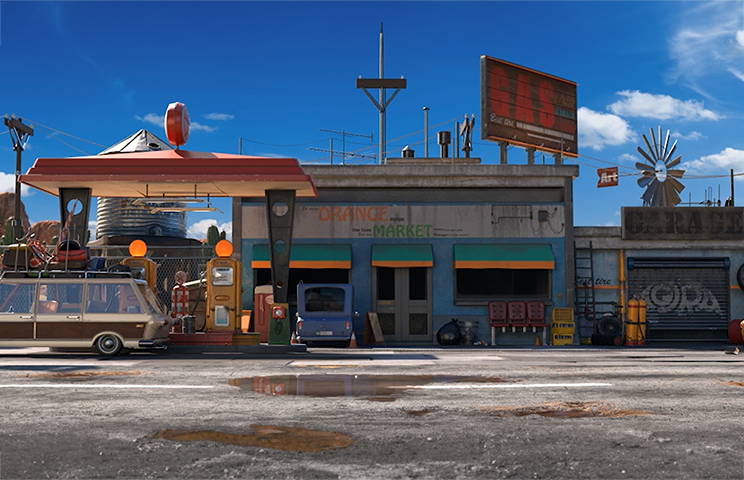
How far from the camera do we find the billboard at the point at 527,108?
82.9 ft

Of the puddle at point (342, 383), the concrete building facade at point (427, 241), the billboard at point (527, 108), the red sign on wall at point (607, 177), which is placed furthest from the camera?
the red sign on wall at point (607, 177)

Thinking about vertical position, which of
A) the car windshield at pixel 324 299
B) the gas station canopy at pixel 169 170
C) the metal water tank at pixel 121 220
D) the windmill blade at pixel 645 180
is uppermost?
the windmill blade at pixel 645 180

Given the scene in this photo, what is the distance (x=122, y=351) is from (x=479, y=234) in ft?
41.8

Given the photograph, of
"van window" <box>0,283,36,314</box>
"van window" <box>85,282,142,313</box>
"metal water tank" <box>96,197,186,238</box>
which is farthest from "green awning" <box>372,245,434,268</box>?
"metal water tank" <box>96,197,186,238</box>

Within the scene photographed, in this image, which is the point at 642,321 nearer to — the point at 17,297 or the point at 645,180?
the point at 645,180

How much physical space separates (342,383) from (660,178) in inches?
950

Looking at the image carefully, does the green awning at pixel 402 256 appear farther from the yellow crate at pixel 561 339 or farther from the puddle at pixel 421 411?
the puddle at pixel 421 411

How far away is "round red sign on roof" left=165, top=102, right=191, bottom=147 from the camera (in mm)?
17047

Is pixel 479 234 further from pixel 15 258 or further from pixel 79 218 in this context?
pixel 15 258

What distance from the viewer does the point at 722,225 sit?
24.0 metres

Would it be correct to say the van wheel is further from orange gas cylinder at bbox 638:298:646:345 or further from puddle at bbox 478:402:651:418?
orange gas cylinder at bbox 638:298:646:345

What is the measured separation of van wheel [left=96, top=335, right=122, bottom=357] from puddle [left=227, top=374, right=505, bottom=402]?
5426 mm

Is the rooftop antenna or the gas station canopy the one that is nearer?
the gas station canopy

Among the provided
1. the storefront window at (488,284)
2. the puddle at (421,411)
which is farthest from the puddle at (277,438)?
the storefront window at (488,284)
